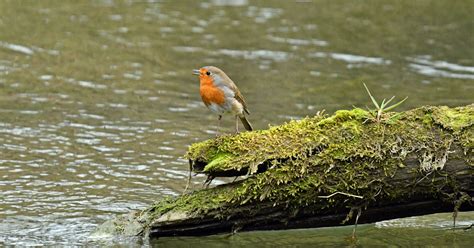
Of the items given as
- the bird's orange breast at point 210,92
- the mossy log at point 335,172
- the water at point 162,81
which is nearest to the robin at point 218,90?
the bird's orange breast at point 210,92

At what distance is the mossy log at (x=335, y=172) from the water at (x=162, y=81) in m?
0.47

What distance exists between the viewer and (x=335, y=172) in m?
6.92

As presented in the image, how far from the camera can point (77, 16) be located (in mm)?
18391

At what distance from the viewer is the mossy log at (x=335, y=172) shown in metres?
6.88

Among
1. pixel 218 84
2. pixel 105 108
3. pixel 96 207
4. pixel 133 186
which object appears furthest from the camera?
pixel 105 108

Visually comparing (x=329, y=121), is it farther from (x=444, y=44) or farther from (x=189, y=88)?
(x=444, y=44)

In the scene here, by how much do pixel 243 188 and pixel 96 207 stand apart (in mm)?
2240

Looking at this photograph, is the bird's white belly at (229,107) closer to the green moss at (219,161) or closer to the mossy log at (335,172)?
the mossy log at (335,172)

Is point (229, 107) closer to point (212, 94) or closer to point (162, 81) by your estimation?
point (212, 94)

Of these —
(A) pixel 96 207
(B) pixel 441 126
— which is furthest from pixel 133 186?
(B) pixel 441 126

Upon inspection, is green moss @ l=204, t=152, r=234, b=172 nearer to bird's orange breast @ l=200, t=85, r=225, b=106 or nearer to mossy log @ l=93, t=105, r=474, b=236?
mossy log @ l=93, t=105, r=474, b=236

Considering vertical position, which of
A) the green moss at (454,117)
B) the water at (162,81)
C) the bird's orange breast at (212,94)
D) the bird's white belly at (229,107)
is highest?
the bird's orange breast at (212,94)

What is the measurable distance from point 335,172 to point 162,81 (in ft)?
25.3

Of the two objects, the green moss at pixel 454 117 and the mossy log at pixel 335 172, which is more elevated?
the green moss at pixel 454 117
